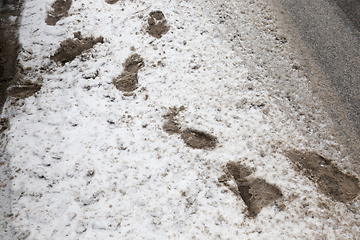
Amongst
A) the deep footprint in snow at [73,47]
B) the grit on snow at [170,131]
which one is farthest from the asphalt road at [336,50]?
the deep footprint in snow at [73,47]

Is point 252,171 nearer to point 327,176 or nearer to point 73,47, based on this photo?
point 327,176

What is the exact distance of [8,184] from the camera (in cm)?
233

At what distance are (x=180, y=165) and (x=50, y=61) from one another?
6.88 feet

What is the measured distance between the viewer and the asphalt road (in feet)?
8.33

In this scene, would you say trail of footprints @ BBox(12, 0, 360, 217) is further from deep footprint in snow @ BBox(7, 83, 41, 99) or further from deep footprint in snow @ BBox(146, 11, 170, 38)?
deep footprint in snow @ BBox(146, 11, 170, 38)

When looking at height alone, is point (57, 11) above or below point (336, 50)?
below

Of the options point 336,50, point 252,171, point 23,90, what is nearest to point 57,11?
point 23,90

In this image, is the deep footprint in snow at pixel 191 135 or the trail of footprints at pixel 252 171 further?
the deep footprint in snow at pixel 191 135

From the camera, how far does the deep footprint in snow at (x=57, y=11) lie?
127 inches

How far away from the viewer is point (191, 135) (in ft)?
8.26

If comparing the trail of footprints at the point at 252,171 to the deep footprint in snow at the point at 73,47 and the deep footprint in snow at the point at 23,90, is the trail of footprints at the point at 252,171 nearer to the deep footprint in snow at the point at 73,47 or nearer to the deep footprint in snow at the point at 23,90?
the deep footprint in snow at the point at 23,90

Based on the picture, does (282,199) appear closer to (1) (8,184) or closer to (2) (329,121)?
(2) (329,121)

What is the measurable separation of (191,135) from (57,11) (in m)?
2.60

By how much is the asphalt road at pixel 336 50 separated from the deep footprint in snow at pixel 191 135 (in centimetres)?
136
